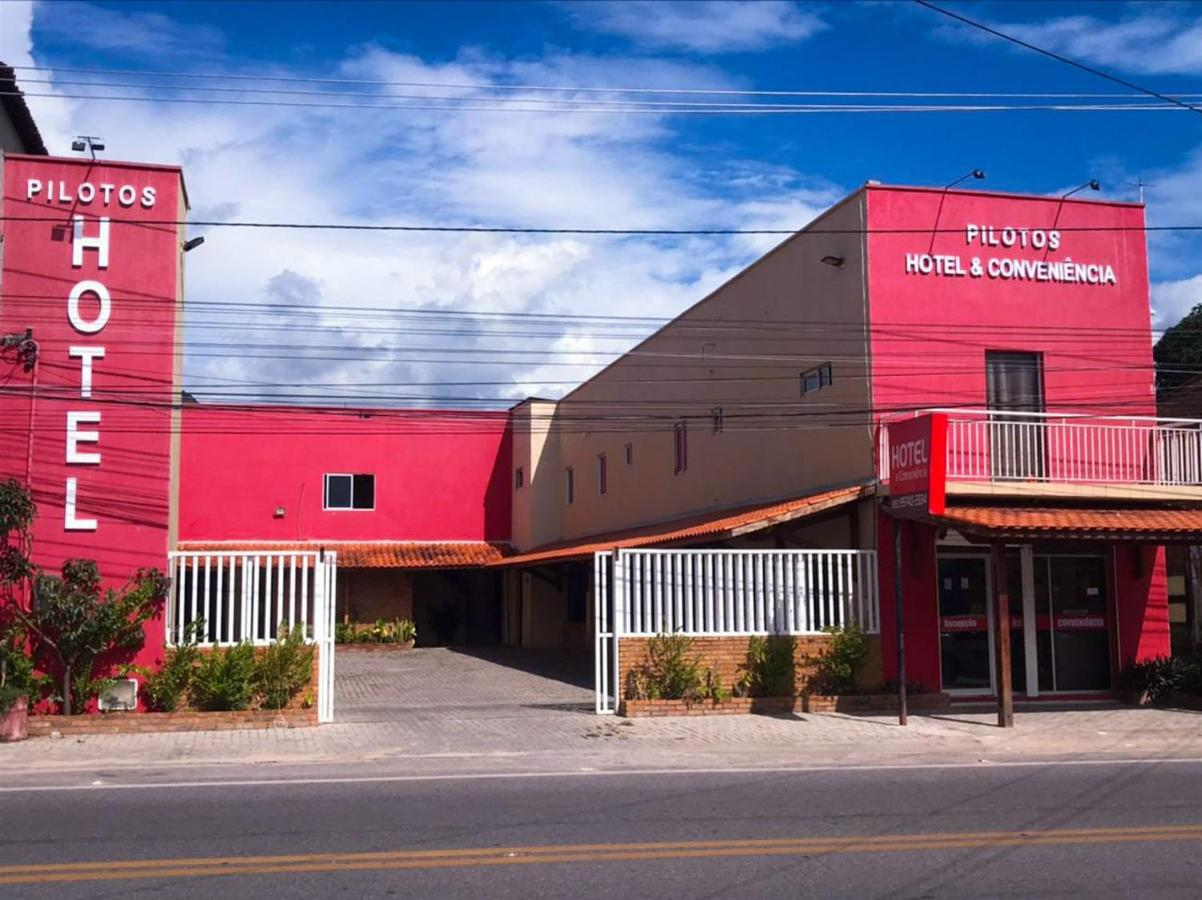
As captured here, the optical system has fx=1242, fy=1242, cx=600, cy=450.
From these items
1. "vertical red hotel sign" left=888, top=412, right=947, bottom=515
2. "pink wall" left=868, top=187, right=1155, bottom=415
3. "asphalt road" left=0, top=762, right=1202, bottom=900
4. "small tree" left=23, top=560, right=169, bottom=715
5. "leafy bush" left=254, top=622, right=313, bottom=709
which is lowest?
"asphalt road" left=0, top=762, right=1202, bottom=900

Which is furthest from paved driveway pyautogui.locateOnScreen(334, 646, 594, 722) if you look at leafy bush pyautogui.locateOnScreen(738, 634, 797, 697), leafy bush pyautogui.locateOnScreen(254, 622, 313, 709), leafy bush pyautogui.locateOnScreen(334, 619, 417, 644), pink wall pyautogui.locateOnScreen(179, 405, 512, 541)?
pink wall pyautogui.locateOnScreen(179, 405, 512, 541)

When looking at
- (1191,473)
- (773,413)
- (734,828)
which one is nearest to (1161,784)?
(734,828)

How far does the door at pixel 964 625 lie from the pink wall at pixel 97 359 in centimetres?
1118

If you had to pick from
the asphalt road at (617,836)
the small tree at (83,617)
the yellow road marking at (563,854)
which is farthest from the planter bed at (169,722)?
the yellow road marking at (563,854)

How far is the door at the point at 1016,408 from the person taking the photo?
60.6 ft

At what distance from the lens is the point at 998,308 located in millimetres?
19734

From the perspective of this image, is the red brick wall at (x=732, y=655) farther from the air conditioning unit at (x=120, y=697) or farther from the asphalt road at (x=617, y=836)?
the air conditioning unit at (x=120, y=697)

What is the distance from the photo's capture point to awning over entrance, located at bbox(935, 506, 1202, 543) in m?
16.0

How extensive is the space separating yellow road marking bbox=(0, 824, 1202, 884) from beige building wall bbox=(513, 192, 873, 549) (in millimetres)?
9982

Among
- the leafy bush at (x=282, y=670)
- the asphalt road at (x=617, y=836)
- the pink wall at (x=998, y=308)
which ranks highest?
the pink wall at (x=998, y=308)

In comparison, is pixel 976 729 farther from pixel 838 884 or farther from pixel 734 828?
pixel 838 884

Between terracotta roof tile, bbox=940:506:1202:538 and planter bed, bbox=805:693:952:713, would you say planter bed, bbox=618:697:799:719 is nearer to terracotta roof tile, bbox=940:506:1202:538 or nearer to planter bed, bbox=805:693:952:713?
planter bed, bbox=805:693:952:713

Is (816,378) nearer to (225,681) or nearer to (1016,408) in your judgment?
(1016,408)

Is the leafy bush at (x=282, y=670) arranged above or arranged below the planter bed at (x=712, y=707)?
above
